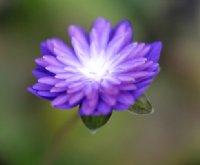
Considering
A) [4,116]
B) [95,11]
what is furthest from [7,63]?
[95,11]

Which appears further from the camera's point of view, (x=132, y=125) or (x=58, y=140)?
(x=132, y=125)

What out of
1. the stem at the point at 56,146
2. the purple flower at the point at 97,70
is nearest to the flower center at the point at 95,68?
the purple flower at the point at 97,70

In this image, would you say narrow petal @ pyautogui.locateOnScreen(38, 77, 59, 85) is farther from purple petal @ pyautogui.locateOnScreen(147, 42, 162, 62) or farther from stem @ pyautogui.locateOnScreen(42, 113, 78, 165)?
stem @ pyautogui.locateOnScreen(42, 113, 78, 165)

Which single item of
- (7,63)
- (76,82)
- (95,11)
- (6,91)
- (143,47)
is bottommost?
(76,82)

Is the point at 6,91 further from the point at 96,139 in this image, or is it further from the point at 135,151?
the point at 135,151

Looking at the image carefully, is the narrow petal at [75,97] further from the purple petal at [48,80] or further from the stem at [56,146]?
the stem at [56,146]

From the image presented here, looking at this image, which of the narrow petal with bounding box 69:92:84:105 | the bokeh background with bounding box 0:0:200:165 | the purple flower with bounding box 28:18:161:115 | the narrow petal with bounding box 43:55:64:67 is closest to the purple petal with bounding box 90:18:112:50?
the purple flower with bounding box 28:18:161:115

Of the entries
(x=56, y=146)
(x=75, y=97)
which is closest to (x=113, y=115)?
(x=56, y=146)
